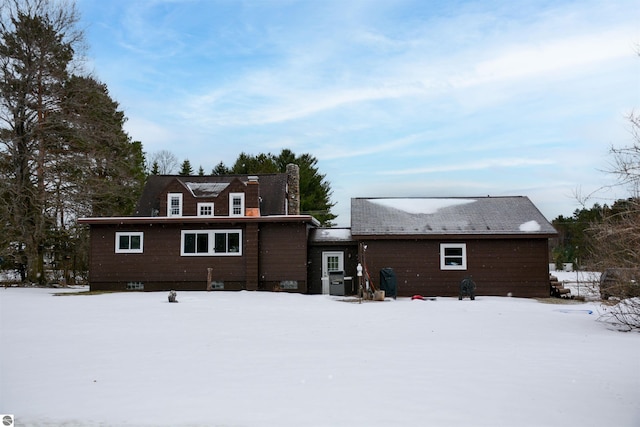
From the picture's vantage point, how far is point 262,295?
23.1m

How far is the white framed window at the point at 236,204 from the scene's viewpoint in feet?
93.7

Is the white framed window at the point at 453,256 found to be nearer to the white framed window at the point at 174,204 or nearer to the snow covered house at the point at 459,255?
the snow covered house at the point at 459,255

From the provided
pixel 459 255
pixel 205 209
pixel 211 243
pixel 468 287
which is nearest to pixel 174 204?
pixel 205 209

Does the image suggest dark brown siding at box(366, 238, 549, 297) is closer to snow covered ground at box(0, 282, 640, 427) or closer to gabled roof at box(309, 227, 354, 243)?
gabled roof at box(309, 227, 354, 243)

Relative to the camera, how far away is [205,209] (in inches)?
1134

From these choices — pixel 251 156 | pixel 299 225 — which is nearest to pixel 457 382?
pixel 299 225

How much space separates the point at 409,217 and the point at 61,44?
2179 centimetres

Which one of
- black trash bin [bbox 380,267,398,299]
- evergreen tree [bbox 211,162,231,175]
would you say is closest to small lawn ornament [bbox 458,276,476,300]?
black trash bin [bbox 380,267,398,299]

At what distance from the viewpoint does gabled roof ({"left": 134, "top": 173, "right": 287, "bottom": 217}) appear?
30047mm

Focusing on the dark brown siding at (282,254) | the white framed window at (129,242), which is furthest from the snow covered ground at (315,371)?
the white framed window at (129,242)

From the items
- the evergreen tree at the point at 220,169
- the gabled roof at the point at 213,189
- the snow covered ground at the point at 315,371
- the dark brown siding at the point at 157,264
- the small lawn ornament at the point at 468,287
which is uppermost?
the evergreen tree at the point at 220,169

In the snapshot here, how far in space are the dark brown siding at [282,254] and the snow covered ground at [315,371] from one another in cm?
1001

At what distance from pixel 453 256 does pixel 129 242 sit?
15235mm

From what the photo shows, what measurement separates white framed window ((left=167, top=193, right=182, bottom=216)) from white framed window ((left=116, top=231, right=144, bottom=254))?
2.59m
